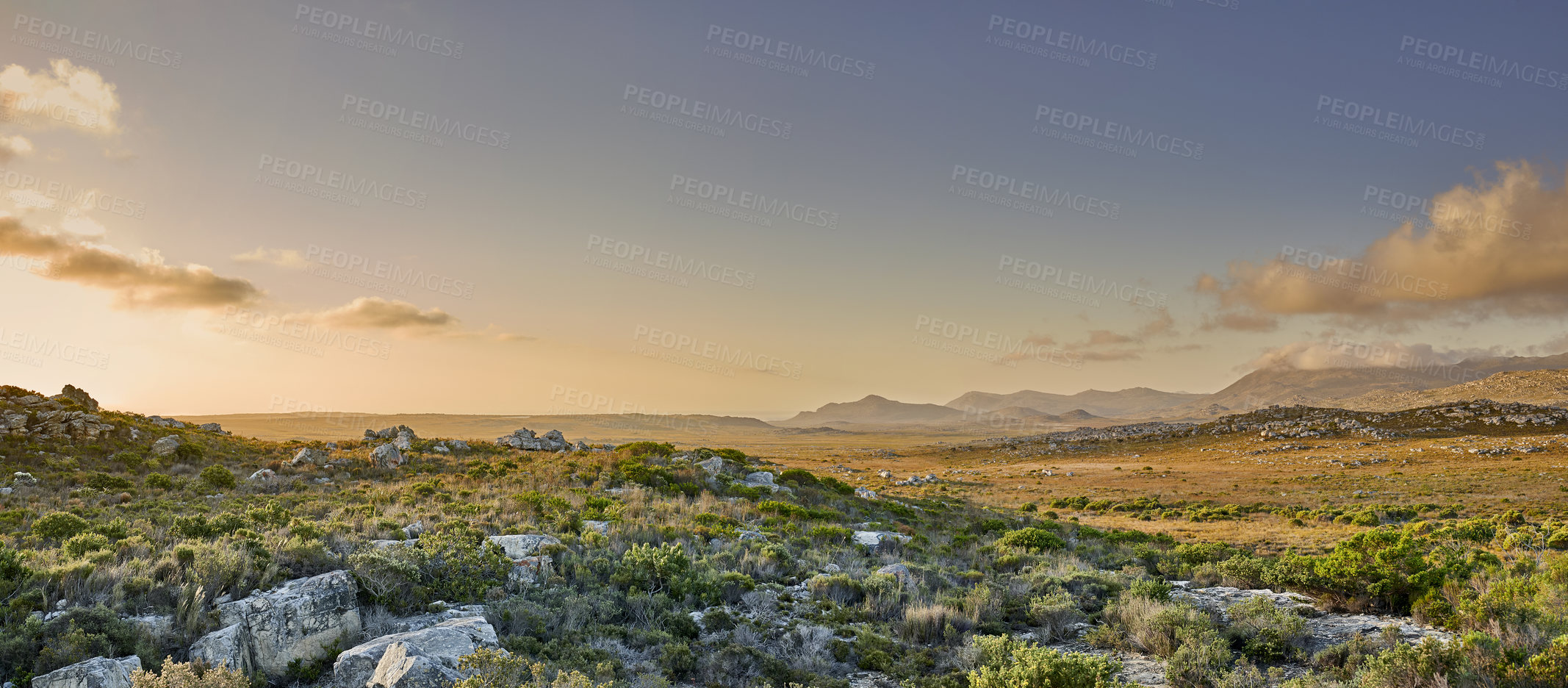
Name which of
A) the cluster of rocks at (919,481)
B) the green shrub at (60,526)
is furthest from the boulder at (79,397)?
the cluster of rocks at (919,481)

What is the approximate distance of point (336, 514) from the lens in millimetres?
14422

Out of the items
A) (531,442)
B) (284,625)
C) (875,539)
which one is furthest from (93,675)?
(531,442)

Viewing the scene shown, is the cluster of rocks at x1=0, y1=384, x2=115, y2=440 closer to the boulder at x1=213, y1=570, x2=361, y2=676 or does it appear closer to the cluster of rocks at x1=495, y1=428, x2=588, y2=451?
the cluster of rocks at x1=495, y1=428, x2=588, y2=451

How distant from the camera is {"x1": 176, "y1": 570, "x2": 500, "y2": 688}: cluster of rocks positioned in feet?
19.3

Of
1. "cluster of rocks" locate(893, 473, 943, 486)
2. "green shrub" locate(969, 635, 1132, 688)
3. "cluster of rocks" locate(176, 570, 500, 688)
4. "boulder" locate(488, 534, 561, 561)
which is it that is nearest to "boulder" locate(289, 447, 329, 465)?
"boulder" locate(488, 534, 561, 561)

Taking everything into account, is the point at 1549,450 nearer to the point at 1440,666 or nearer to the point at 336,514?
the point at 1440,666

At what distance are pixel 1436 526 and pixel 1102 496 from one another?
17.6 metres

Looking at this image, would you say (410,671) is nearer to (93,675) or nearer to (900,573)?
(93,675)

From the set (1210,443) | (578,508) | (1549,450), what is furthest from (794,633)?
(1210,443)

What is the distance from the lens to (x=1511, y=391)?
11288cm

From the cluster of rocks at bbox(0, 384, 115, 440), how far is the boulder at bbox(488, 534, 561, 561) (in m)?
28.1

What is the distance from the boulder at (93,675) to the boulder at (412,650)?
1.79 m

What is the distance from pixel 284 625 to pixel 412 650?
8.54ft

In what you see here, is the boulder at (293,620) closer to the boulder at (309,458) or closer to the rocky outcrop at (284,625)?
the rocky outcrop at (284,625)
